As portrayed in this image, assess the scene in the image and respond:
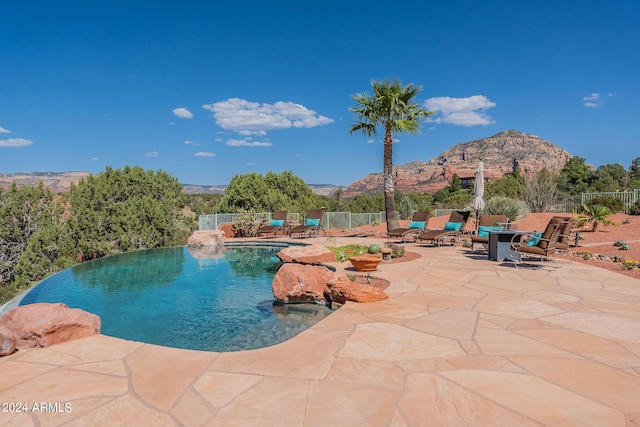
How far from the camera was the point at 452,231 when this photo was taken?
35.4 feet

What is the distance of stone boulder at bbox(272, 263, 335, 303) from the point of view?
557 centimetres

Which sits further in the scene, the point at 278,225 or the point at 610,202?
the point at 610,202

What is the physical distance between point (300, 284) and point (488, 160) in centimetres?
7954

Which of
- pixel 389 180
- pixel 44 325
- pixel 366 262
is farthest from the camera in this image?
pixel 389 180

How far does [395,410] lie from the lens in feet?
7.25

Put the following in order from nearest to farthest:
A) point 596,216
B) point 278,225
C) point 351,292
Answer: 1. point 351,292
2. point 596,216
3. point 278,225

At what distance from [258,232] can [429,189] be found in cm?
7130

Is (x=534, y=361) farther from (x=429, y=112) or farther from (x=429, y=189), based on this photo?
(x=429, y=189)

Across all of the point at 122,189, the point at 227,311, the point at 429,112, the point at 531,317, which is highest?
the point at 429,112

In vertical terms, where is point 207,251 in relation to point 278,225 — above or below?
below

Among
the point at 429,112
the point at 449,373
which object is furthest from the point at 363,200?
the point at 449,373

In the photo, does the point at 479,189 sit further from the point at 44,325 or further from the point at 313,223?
the point at 44,325

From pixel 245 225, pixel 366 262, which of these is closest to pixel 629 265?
pixel 366 262

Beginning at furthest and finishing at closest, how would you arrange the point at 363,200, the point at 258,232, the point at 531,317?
1. the point at 363,200
2. the point at 258,232
3. the point at 531,317
